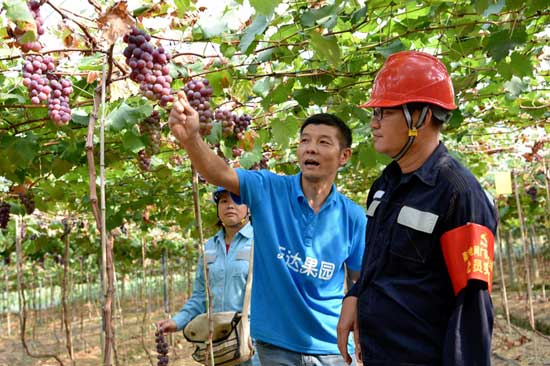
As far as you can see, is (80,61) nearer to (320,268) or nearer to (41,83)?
(41,83)

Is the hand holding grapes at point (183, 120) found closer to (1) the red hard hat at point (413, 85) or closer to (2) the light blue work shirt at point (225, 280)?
(1) the red hard hat at point (413, 85)

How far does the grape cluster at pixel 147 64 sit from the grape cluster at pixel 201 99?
29 cm

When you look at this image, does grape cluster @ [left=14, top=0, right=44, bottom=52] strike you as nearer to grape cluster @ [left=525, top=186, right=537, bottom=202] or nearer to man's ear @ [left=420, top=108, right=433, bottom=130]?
man's ear @ [left=420, top=108, right=433, bottom=130]

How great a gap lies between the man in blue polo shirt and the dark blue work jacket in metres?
0.71

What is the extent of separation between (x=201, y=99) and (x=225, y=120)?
1.02m

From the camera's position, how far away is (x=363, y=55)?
3529 millimetres

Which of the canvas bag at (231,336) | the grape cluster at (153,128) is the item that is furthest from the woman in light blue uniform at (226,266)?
the grape cluster at (153,128)

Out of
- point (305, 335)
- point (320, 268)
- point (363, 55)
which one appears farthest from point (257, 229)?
point (363, 55)

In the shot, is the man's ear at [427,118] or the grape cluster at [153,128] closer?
the man's ear at [427,118]

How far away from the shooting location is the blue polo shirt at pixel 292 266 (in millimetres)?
2627

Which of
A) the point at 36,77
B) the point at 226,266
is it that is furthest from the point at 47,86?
the point at 226,266

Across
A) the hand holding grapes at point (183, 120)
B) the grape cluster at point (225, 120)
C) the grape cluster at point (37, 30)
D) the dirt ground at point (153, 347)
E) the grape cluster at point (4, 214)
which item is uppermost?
the grape cluster at point (37, 30)

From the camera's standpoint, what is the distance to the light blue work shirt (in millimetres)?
3732

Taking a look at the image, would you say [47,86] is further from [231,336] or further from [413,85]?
[231,336]
